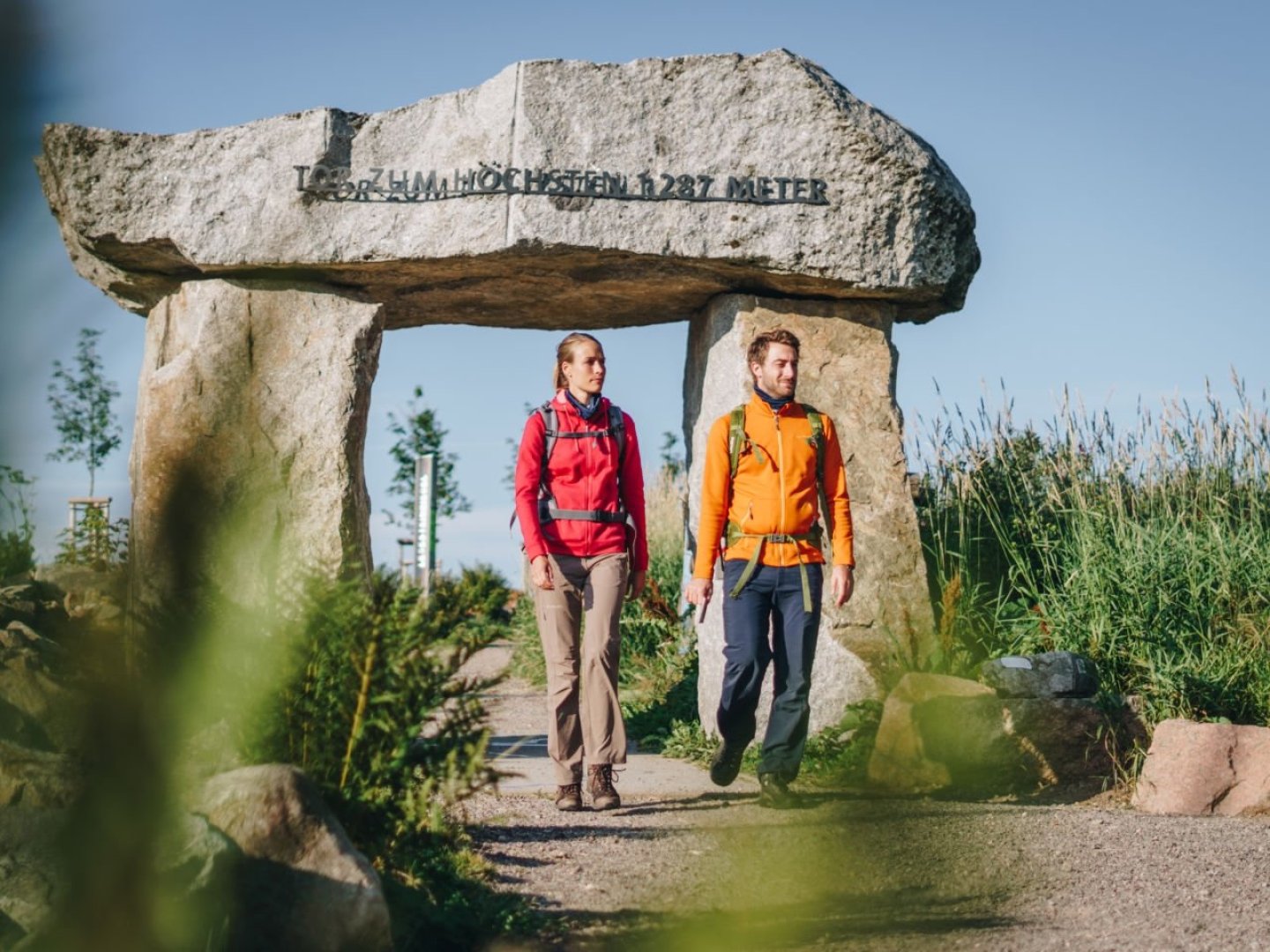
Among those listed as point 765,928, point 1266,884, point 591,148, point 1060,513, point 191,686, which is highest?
point 591,148

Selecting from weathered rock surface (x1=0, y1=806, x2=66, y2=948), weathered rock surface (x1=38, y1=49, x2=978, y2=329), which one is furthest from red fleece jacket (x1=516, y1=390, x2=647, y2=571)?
weathered rock surface (x1=0, y1=806, x2=66, y2=948)

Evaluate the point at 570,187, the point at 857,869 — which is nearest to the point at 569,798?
the point at 570,187

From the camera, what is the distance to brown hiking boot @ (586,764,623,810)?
5.42 metres

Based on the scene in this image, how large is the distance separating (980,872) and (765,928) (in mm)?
109

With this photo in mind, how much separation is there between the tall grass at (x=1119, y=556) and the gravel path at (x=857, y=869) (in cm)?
102

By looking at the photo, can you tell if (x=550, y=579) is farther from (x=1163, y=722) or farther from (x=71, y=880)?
(x=71, y=880)

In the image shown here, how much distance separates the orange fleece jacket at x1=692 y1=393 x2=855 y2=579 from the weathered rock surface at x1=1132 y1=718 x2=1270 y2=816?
1862 millimetres

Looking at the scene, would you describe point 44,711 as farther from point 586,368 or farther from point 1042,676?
point 1042,676

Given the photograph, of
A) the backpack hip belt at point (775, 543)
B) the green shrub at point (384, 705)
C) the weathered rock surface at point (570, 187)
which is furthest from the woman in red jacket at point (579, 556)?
the green shrub at point (384, 705)

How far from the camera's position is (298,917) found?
2.44 metres

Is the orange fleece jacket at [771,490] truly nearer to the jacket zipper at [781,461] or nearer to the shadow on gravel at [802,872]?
the jacket zipper at [781,461]

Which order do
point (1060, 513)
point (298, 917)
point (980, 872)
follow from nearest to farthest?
point (980, 872) → point (298, 917) → point (1060, 513)

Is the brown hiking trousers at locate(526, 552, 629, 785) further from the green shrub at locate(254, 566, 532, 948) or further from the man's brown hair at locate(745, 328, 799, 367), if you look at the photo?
the green shrub at locate(254, 566, 532, 948)

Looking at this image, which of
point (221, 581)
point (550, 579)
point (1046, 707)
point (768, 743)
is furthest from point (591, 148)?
point (221, 581)
